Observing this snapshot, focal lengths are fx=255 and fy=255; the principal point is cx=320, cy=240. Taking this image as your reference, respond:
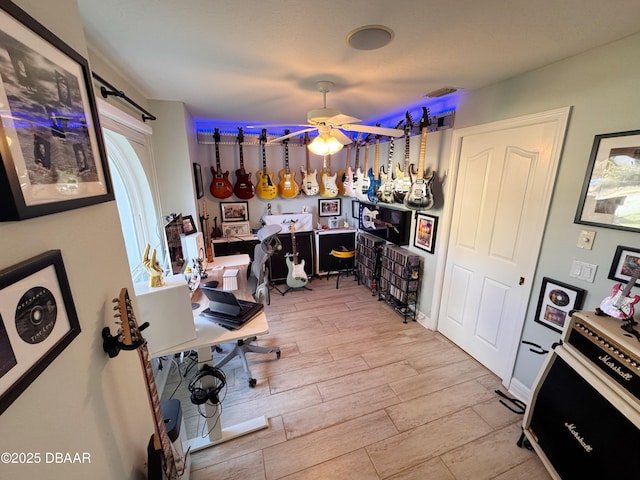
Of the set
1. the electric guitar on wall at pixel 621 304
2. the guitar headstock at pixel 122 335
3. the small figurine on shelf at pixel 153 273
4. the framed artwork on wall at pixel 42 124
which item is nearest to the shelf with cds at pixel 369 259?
the electric guitar on wall at pixel 621 304

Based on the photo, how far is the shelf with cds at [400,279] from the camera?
9.55 ft

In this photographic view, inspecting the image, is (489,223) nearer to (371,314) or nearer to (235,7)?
(371,314)

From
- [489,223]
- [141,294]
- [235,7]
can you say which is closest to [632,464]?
[489,223]

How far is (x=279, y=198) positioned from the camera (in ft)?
13.6

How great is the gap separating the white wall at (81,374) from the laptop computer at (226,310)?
616 millimetres

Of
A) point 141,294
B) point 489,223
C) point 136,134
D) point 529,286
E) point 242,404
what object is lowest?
point 242,404

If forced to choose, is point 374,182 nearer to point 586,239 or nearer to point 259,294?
point 259,294

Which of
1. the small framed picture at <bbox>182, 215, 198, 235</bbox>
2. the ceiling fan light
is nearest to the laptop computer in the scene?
the small framed picture at <bbox>182, 215, 198, 235</bbox>

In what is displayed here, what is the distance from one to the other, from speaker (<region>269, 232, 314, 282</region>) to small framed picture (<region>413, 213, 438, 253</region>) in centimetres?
170

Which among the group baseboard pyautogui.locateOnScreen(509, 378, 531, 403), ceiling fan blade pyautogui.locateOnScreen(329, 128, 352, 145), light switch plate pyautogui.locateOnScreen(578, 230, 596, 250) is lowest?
baseboard pyautogui.locateOnScreen(509, 378, 531, 403)

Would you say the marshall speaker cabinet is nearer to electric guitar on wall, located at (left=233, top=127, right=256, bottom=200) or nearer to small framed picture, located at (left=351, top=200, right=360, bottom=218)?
small framed picture, located at (left=351, top=200, right=360, bottom=218)

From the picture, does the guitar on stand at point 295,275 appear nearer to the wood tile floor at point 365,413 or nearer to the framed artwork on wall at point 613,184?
the wood tile floor at point 365,413

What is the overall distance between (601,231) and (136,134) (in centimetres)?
318

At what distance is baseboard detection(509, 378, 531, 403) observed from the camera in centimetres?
193
